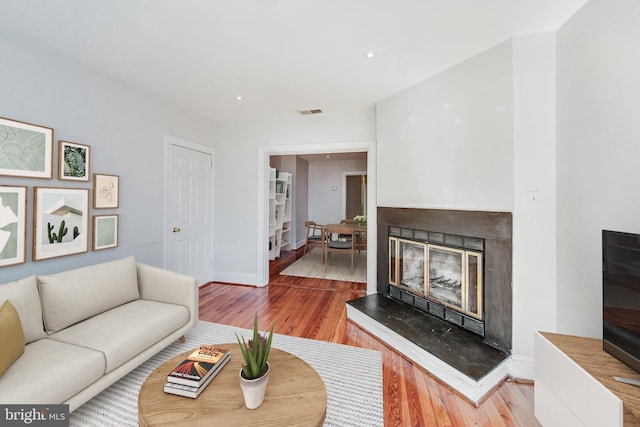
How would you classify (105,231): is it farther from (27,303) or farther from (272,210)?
(272,210)

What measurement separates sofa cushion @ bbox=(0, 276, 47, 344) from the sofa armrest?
2.24 feet

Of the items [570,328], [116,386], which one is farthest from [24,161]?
[570,328]

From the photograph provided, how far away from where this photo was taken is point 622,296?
1157 mm

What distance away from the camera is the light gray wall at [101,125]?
1824mm

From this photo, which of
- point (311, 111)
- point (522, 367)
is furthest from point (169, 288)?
point (522, 367)

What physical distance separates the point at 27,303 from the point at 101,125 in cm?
155

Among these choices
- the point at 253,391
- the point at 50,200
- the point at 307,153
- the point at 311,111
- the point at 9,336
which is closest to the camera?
the point at 253,391

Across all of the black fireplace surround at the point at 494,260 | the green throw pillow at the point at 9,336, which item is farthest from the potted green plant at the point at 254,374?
the black fireplace surround at the point at 494,260

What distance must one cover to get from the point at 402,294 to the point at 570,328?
1.29 meters

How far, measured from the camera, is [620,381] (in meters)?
1.07

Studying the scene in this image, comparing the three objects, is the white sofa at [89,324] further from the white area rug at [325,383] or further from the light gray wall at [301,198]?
the light gray wall at [301,198]

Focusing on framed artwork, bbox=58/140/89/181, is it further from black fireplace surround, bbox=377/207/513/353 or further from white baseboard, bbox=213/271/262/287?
black fireplace surround, bbox=377/207/513/353

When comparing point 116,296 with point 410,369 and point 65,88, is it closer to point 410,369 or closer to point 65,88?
point 65,88

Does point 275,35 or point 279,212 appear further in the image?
point 279,212
